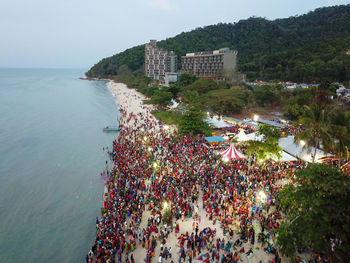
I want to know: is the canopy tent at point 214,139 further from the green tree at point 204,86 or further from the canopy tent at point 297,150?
the green tree at point 204,86

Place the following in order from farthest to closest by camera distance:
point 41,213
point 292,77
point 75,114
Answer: point 292,77, point 75,114, point 41,213

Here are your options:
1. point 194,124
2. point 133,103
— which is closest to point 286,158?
point 194,124

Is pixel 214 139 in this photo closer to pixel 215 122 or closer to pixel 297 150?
pixel 215 122

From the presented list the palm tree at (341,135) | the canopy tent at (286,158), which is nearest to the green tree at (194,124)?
the canopy tent at (286,158)

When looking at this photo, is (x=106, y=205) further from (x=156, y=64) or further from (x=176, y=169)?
(x=156, y=64)

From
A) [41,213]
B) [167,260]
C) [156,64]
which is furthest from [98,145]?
[156,64]

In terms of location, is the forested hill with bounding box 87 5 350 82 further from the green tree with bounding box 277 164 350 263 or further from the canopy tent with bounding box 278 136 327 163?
the green tree with bounding box 277 164 350 263

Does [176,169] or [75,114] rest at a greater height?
[176,169]

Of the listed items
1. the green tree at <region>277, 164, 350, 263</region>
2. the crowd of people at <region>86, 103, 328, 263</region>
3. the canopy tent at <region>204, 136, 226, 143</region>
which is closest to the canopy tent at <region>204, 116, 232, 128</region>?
the canopy tent at <region>204, 136, 226, 143</region>
